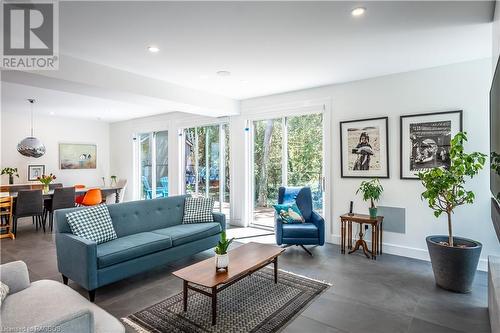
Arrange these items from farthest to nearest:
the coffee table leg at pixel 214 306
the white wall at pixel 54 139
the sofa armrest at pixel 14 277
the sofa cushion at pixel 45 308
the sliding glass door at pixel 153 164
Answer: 1. the sliding glass door at pixel 153 164
2. the white wall at pixel 54 139
3. the coffee table leg at pixel 214 306
4. the sofa armrest at pixel 14 277
5. the sofa cushion at pixel 45 308

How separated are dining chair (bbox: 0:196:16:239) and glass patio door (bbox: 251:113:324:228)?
460 cm

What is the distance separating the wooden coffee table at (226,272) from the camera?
239cm

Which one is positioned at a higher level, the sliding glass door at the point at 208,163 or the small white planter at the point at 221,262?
the sliding glass door at the point at 208,163

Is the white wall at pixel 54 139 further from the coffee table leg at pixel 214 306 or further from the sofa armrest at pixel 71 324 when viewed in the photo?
the sofa armrest at pixel 71 324

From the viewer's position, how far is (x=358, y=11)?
247 centimetres

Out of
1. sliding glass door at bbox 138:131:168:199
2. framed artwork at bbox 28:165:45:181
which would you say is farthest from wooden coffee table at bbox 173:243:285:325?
framed artwork at bbox 28:165:45:181

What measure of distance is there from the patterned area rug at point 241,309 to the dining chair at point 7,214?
4273mm

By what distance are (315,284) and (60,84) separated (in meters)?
4.05

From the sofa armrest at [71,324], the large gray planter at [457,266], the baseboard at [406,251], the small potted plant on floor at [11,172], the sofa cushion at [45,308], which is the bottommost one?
the baseboard at [406,251]

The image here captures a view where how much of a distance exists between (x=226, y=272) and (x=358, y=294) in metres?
1.45

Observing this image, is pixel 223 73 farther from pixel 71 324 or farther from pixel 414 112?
pixel 71 324

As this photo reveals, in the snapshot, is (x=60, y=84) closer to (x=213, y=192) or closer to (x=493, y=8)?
(x=213, y=192)

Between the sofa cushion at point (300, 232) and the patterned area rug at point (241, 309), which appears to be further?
the sofa cushion at point (300, 232)

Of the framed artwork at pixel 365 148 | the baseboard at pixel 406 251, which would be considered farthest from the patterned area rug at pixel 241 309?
the framed artwork at pixel 365 148
